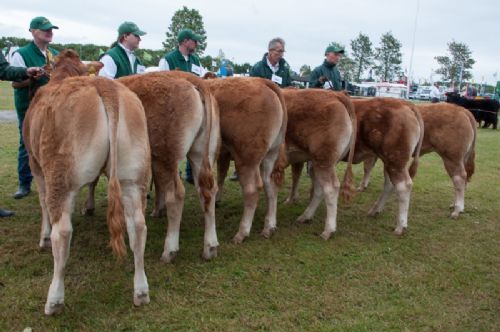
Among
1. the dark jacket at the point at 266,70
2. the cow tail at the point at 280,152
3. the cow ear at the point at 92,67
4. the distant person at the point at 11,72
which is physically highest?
the dark jacket at the point at 266,70

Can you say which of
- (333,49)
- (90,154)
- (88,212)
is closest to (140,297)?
(90,154)

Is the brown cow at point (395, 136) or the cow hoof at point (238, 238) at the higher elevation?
the brown cow at point (395, 136)

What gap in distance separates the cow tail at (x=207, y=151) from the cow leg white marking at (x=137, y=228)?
0.98 metres

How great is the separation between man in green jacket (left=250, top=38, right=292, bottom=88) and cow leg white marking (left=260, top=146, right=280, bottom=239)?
228cm

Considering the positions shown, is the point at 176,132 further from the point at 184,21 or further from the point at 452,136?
the point at 184,21

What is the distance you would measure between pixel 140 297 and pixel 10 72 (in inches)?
137

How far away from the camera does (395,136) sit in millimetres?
5836

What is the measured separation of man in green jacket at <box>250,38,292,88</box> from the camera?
284 inches

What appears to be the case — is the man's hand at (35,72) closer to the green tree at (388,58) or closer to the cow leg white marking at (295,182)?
the cow leg white marking at (295,182)

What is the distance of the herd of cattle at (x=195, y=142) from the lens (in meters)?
3.33

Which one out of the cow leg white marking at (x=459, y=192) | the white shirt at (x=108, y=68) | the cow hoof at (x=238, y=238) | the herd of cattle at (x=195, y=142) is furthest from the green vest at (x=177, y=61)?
the cow leg white marking at (x=459, y=192)

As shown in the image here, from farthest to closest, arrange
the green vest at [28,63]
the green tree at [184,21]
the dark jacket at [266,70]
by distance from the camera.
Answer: the green tree at [184,21], the dark jacket at [266,70], the green vest at [28,63]

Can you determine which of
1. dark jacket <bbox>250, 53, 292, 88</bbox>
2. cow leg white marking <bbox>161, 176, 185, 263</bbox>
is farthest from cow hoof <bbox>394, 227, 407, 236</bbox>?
dark jacket <bbox>250, 53, 292, 88</bbox>

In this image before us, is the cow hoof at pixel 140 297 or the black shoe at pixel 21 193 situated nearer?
the cow hoof at pixel 140 297
